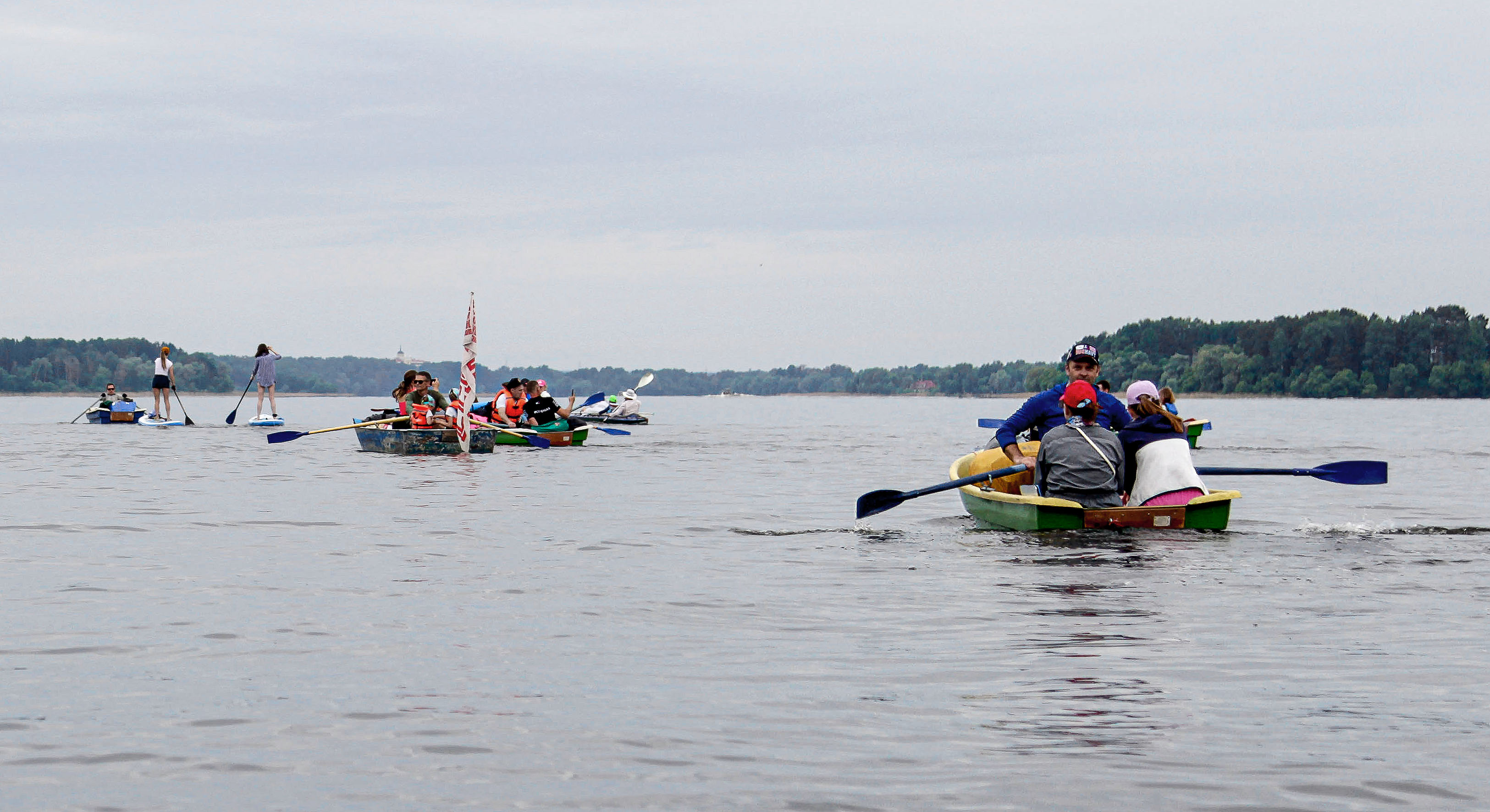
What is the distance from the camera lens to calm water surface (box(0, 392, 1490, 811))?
5.84 meters

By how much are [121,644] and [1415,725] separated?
688cm

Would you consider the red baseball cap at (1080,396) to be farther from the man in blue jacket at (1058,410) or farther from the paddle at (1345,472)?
the paddle at (1345,472)

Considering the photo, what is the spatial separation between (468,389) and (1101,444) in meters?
17.8

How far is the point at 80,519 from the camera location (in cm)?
1716

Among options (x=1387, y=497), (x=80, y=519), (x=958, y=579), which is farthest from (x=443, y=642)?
(x=1387, y=497)

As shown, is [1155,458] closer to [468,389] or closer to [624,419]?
[468,389]

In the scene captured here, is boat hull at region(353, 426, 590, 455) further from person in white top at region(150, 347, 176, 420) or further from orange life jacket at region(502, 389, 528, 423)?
person in white top at region(150, 347, 176, 420)

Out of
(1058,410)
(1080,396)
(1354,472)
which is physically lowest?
(1354,472)

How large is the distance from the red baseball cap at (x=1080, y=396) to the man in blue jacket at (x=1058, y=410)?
234 millimetres

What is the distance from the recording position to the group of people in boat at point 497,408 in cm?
3188

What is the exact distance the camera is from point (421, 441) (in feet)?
104

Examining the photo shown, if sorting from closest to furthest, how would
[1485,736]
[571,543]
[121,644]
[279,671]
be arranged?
1. [1485,736]
2. [279,671]
3. [121,644]
4. [571,543]

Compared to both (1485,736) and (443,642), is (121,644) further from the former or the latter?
(1485,736)

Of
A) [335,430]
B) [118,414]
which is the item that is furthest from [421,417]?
[118,414]
